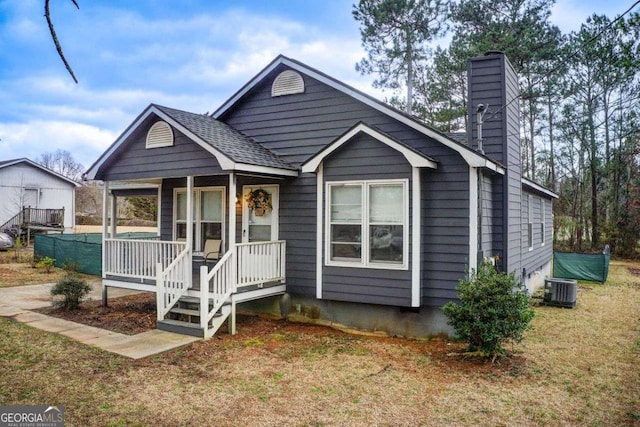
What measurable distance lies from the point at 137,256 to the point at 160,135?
2.63 meters

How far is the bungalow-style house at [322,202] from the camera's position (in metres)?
7.68

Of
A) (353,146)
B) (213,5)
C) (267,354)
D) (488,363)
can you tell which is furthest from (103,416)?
(213,5)

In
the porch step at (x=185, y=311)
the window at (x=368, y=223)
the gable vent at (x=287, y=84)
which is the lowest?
the porch step at (x=185, y=311)

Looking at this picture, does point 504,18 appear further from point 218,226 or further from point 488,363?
point 488,363

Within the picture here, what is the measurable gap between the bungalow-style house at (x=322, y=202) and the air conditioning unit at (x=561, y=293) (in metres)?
0.88

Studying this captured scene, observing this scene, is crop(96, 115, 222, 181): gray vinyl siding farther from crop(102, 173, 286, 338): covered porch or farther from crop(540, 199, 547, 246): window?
crop(540, 199, 547, 246): window

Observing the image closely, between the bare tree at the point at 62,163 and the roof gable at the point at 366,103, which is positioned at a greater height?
the bare tree at the point at 62,163

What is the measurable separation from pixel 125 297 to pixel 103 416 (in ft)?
25.9

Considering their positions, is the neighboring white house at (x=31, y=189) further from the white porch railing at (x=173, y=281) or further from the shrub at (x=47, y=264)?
the white porch railing at (x=173, y=281)

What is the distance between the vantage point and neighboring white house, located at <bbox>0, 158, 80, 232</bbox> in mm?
27156

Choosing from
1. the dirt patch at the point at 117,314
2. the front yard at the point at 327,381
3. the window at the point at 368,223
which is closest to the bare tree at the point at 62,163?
the dirt patch at the point at 117,314

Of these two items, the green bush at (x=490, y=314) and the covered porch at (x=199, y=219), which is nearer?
the green bush at (x=490, y=314)

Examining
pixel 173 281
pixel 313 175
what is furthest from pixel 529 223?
pixel 173 281

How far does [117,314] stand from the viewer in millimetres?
9523
